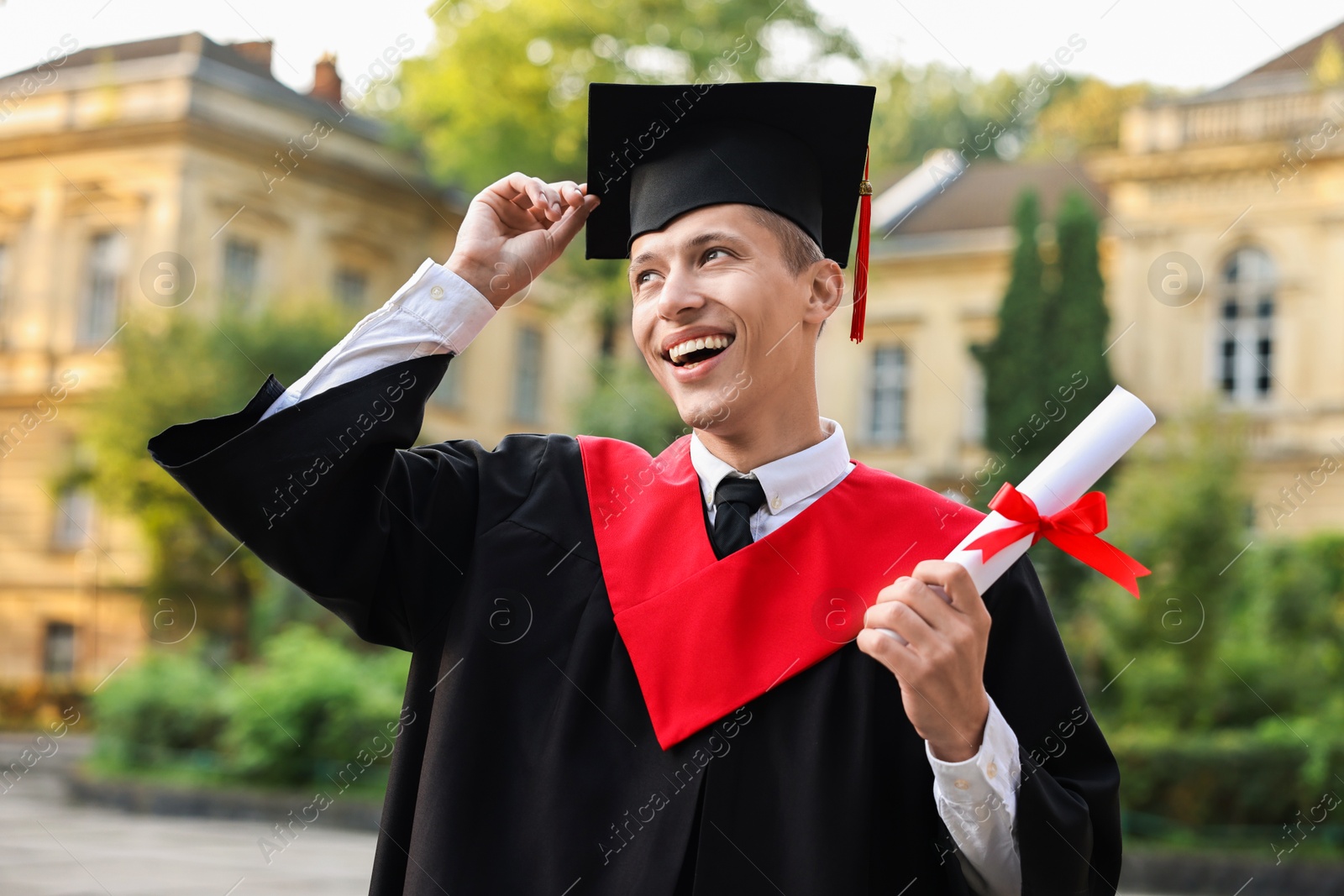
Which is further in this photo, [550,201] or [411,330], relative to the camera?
[550,201]

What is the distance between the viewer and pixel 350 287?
27.8m

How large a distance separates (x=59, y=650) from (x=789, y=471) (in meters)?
25.2

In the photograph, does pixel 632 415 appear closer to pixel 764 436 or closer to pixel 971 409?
pixel 971 409

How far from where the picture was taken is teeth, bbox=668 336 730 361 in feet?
7.59

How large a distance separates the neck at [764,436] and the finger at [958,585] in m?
0.56

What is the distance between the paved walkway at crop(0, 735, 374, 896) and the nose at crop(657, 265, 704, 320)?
7.55 meters

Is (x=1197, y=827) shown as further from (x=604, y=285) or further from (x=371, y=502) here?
(x=604, y=285)

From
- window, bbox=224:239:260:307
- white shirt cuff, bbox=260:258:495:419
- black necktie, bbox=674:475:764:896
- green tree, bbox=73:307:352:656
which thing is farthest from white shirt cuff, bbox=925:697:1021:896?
window, bbox=224:239:260:307

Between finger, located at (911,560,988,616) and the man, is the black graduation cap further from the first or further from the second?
finger, located at (911,560,988,616)

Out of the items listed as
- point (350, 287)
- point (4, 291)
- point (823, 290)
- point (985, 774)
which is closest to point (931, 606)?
point (985, 774)

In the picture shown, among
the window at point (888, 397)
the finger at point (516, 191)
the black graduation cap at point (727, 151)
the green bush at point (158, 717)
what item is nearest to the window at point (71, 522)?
the green bush at point (158, 717)

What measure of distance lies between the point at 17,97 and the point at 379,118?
7.27m

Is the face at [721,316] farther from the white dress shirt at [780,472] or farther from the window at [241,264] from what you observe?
the window at [241,264]

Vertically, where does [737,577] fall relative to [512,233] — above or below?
below
